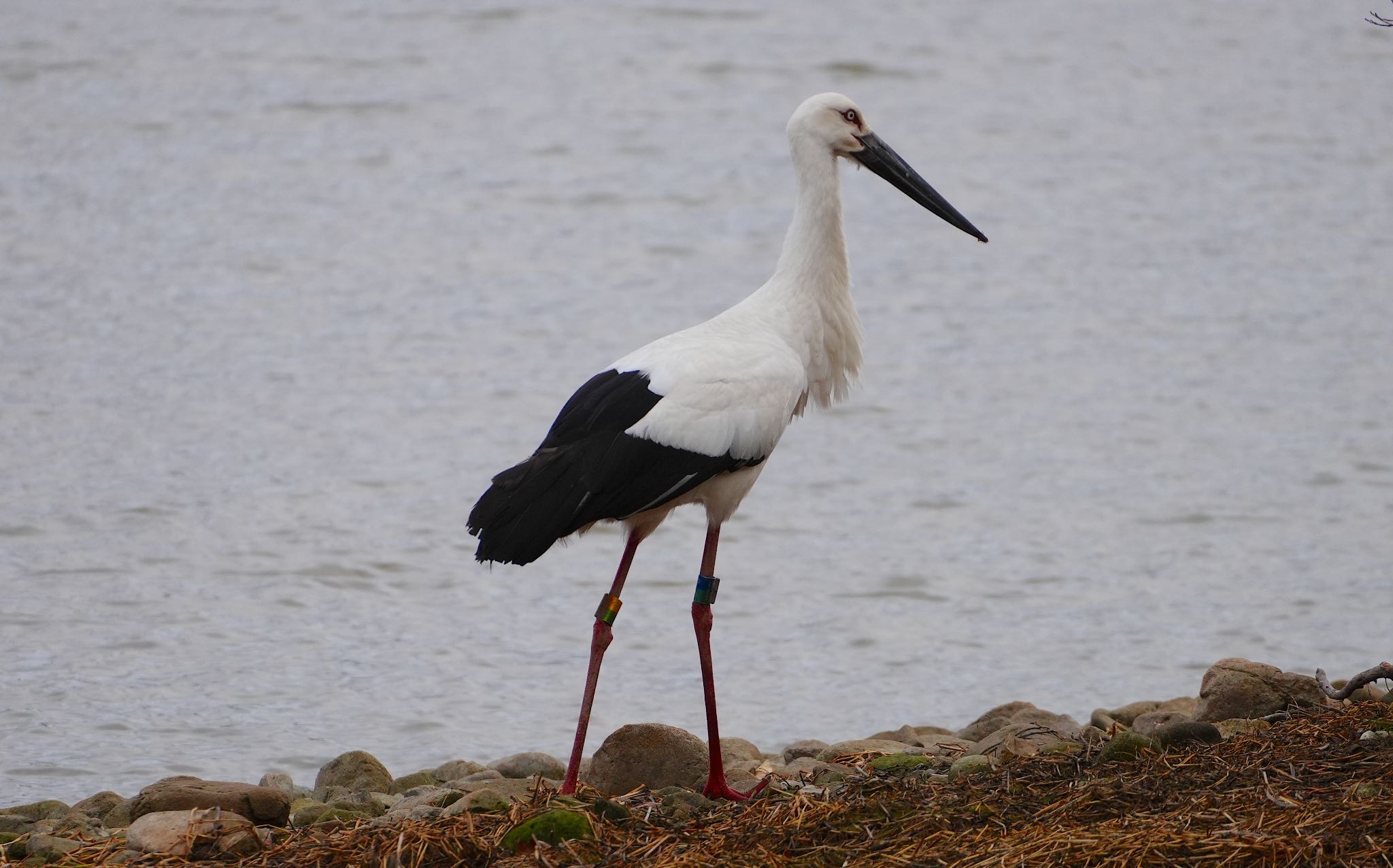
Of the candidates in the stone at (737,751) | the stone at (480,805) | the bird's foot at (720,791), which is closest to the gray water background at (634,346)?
the stone at (737,751)

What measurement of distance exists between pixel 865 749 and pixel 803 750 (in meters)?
0.33

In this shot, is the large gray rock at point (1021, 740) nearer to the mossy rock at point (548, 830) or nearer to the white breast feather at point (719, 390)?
the white breast feather at point (719, 390)

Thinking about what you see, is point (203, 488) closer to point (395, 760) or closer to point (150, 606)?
point (150, 606)

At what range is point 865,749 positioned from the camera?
6.73m

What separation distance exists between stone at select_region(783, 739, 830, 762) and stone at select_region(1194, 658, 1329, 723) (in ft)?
4.78

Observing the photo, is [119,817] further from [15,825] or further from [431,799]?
[431,799]

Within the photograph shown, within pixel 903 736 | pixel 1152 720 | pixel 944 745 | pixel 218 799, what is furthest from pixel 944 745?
pixel 218 799

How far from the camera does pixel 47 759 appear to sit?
24.3ft

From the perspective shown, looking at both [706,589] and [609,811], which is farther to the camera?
[706,589]

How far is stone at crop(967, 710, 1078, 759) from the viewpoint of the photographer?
5891 millimetres

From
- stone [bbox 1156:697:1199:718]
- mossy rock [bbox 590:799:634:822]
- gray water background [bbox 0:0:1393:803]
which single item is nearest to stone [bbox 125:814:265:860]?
mossy rock [bbox 590:799:634:822]

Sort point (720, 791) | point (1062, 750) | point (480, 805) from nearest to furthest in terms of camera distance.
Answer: point (480, 805) → point (1062, 750) → point (720, 791)

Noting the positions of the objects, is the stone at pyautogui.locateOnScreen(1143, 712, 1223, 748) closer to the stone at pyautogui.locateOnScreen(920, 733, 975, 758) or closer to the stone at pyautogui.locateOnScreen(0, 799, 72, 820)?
the stone at pyautogui.locateOnScreen(920, 733, 975, 758)

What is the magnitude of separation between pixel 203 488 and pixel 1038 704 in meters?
5.34
